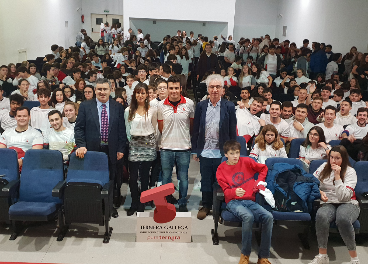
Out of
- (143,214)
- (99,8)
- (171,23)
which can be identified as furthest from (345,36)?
(99,8)

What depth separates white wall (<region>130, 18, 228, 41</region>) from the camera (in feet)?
48.0

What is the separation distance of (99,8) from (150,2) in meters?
4.51

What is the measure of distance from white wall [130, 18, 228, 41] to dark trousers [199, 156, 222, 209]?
12.0m

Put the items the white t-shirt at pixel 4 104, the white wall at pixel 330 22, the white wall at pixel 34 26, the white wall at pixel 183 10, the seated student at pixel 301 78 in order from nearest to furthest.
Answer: the white t-shirt at pixel 4 104, the seated student at pixel 301 78, the white wall at pixel 34 26, the white wall at pixel 330 22, the white wall at pixel 183 10

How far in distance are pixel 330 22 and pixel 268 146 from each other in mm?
9354

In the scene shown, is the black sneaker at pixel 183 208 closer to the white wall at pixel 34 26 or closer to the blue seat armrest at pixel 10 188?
the blue seat armrest at pixel 10 188

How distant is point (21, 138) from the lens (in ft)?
12.5

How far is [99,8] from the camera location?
17203mm

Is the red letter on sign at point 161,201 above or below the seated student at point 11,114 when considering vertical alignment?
below

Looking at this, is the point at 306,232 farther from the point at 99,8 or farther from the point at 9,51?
the point at 99,8

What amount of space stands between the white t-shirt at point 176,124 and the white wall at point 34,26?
7165mm

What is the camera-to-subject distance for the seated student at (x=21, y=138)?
3.78m

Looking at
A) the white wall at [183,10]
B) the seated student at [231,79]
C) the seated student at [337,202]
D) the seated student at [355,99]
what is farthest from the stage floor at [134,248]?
the white wall at [183,10]

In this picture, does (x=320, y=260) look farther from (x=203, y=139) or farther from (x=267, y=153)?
(x=203, y=139)
